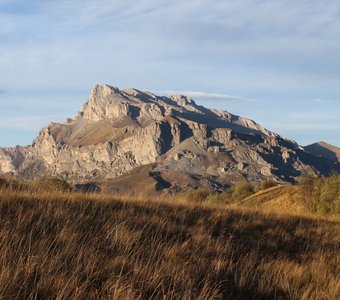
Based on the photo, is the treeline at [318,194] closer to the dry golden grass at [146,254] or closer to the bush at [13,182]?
the bush at [13,182]

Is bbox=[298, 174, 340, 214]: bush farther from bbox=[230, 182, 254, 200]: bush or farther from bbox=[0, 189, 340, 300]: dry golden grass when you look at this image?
bbox=[0, 189, 340, 300]: dry golden grass

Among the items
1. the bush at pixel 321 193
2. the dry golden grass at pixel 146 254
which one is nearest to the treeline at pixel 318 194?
the bush at pixel 321 193

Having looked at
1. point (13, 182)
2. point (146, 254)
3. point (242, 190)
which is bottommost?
point (242, 190)

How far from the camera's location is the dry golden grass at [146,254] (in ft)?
16.3

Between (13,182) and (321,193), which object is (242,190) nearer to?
(321,193)

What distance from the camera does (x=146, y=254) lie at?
22.4 feet

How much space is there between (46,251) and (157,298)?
1.65 metres

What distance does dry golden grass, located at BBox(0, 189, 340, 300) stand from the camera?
495 centimetres

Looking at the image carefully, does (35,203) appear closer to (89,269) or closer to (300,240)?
(89,269)

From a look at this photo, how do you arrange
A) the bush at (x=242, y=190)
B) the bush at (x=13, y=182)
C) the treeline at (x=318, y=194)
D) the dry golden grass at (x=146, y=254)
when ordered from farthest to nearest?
1. the bush at (x=242, y=190)
2. the treeline at (x=318, y=194)
3. the bush at (x=13, y=182)
4. the dry golden grass at (x=146, y=254)

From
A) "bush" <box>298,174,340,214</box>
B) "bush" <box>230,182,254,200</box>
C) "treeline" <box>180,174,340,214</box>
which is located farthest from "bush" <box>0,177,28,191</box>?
"bush" <box>230,182,254,200</box>

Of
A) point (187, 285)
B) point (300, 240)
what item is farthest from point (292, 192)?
point (187, 285)

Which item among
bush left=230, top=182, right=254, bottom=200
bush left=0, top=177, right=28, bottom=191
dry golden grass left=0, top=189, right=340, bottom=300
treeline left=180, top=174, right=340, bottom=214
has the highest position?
bush left=0, top=177, right=28, bottom=191

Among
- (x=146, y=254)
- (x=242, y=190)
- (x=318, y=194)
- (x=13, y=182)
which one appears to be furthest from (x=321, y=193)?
(x=146, y=254)
